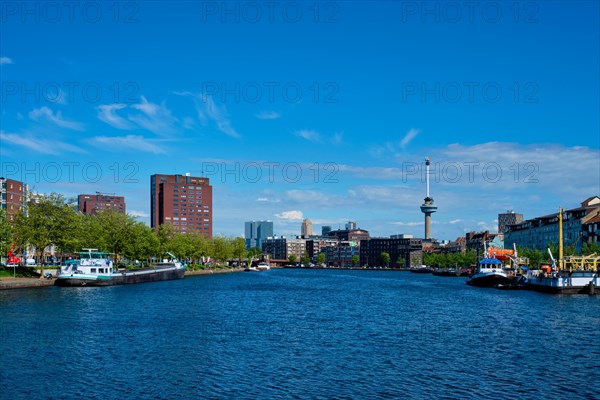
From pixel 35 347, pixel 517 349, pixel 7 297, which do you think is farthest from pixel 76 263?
pixel 517 349

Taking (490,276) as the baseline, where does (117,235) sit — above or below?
above

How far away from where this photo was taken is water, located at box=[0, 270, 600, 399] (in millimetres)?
38500

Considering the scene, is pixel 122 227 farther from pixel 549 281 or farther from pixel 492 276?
pixel 549 281

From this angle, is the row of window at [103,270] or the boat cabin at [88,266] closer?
the boat cabin at [88,266]

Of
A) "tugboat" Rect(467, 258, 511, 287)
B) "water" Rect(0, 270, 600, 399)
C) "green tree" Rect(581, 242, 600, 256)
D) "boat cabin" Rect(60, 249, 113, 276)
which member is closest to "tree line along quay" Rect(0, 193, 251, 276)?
"boat cabin" Rect(60, 249, 113, 276)

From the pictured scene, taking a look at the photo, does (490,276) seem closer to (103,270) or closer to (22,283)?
(103,270)

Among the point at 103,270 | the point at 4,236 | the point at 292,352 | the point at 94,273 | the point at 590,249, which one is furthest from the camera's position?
the point at 590,249

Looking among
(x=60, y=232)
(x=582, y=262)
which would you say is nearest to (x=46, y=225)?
(x=60, y=232)

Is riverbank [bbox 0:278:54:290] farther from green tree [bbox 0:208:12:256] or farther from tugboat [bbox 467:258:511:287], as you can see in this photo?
tugboat [bbox 467:258:511:287]

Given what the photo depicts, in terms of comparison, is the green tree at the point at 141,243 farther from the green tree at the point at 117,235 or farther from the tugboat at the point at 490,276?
the tugboat at the point at 490,276

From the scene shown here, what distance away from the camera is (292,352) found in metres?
50.6

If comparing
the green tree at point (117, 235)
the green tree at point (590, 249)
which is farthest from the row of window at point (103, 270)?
the green tree at point (590, 249)

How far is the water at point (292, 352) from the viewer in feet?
126

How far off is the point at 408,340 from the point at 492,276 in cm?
10392
